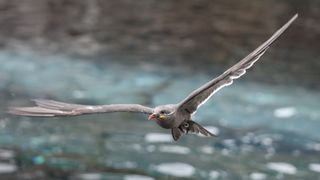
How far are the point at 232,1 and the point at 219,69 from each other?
4.00 meters

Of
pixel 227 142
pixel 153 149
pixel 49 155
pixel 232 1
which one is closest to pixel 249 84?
pixel 227 142

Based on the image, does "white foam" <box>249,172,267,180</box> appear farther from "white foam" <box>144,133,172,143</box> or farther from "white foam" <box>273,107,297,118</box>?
"white foam" <box>273,107,297,118</box>

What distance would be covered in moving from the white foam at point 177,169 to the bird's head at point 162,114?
163 inches

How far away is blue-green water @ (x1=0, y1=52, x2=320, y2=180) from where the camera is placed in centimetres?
730

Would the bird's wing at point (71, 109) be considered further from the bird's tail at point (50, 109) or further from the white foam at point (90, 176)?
the white foam at point (90, 176)

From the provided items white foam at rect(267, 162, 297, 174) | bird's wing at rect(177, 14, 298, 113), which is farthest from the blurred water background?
bird's wing at rect(177, 14, 298, 113)

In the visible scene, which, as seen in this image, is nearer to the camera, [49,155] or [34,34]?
[49,155]

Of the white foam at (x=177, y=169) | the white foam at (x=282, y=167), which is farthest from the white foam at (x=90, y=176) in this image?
the white foam at (x=282, y=167)

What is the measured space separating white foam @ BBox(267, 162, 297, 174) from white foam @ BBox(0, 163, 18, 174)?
2305 mm

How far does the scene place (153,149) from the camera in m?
7.65

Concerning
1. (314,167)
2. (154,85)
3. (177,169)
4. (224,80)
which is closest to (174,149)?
(177,169)

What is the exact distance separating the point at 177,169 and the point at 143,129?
1.08m

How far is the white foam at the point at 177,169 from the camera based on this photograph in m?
7.17

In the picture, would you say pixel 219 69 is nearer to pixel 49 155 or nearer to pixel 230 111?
pixel 230 111
